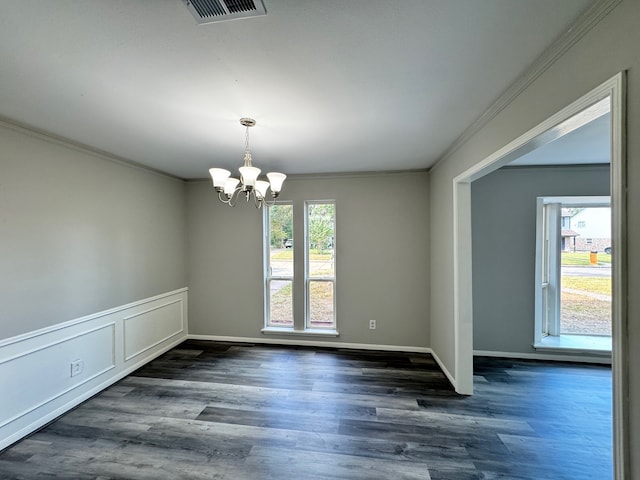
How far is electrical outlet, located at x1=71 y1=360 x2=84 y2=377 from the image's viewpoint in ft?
8.44

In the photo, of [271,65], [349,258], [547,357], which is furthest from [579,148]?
[271,65]

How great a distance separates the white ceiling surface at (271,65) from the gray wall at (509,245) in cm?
157

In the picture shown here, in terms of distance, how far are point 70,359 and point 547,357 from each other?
17.2 feet

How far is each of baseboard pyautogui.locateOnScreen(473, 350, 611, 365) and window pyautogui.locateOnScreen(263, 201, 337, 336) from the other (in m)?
2.00

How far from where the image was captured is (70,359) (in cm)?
255

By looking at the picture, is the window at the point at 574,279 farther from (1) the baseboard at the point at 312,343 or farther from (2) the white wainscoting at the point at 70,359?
(2) the white wainscoting at the point at 70,359

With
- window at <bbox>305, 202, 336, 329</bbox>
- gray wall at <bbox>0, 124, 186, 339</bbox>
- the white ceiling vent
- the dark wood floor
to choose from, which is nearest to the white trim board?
window at <bbox>305, 202, 336, 329</bbox>

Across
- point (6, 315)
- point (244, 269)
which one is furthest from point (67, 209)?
point (244, 269)

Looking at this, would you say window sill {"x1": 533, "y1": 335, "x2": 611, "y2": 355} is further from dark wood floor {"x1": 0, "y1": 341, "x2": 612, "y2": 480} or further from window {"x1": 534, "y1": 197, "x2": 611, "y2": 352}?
dark wood floor {"x1": 0, "y1": 341, "x2": 612, "y2": 480}

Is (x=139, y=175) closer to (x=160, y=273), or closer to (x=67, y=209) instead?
(x=67, y=209)

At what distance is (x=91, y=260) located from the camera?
2775 mm

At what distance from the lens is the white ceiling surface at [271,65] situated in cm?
111

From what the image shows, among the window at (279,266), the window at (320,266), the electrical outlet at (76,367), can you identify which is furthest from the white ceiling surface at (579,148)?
the electrical outlet at (76,367)

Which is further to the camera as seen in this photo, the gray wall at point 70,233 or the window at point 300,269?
the window at point 300,269
